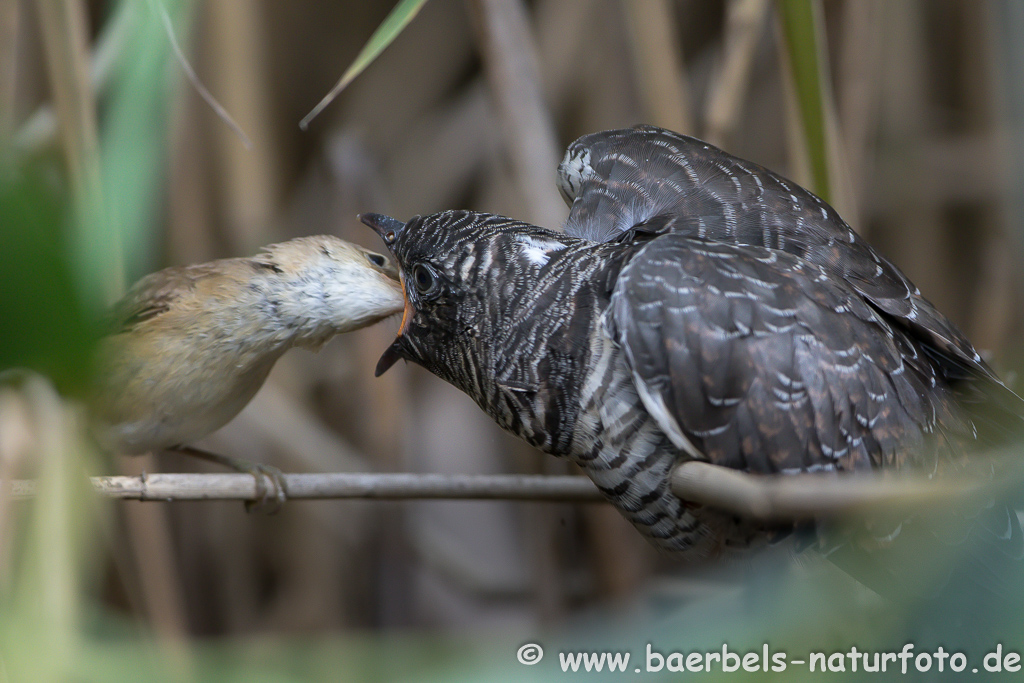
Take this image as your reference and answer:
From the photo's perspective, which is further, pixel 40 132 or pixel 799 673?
pixel 40 132

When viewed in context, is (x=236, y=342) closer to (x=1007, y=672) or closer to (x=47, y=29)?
(x=47, y=29)

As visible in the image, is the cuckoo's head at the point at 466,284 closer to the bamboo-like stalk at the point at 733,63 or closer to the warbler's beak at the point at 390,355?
the warbler's beak at the point at 390,355

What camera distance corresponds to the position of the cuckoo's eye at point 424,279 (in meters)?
1.26

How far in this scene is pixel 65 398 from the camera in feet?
0.76

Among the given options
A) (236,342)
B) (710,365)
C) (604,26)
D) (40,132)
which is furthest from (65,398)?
(604,26)

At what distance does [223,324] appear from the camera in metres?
1.25

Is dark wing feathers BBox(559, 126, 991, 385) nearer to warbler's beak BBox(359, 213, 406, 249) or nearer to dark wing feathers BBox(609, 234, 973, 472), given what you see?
dark wing feathers BBox(609, 234, 973, 472)

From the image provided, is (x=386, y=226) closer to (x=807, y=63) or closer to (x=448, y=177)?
(x=807, y=63)

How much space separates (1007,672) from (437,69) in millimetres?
2232

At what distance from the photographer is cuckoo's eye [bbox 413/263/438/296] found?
1263mm

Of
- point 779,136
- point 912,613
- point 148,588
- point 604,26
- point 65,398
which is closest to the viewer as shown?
point 65,398

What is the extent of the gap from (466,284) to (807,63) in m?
0.58

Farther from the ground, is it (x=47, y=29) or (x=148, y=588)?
(x=47, y=29)

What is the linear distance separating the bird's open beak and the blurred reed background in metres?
0.29
